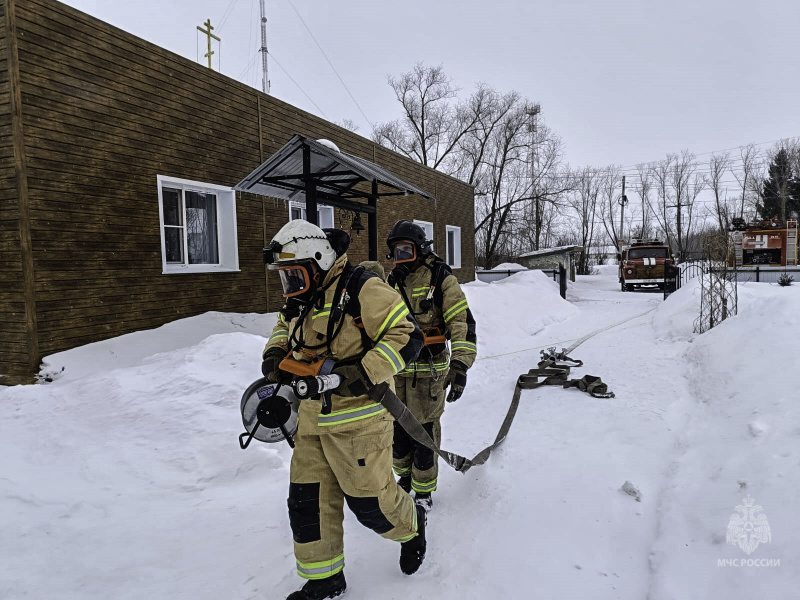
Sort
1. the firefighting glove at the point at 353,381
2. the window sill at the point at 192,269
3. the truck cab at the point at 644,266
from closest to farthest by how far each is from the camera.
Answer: the firefighting glove at the point at 353,381
the window sill at the point at 192,269
the truck cab at the point at 644,266

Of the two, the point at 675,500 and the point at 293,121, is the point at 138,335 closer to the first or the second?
the point at 293,121

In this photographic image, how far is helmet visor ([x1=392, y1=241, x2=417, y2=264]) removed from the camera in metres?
3.62

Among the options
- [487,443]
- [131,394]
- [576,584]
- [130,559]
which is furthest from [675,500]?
[131,394]

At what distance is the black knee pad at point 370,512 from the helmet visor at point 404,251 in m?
1.80

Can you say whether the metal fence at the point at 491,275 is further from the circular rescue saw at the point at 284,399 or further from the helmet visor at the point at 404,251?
the circular rescue saw at the point at 284,399

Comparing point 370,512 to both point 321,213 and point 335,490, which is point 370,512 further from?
point 321,213

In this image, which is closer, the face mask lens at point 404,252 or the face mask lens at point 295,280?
the face mask lens at point 295,280

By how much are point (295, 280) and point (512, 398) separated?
4.01 meters

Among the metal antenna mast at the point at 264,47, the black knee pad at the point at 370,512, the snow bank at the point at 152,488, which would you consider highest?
the metal antenna mast at the point at 264,47

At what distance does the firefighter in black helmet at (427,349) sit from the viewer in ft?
11.3

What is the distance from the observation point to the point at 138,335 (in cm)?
674

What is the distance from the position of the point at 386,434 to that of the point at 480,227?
32140 millimetres

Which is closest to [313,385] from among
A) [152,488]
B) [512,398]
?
[152,488]

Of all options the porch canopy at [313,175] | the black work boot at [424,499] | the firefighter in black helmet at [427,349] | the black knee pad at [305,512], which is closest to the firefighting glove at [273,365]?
the black knee pad at [305,512]
